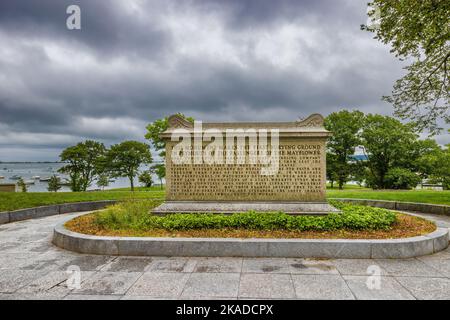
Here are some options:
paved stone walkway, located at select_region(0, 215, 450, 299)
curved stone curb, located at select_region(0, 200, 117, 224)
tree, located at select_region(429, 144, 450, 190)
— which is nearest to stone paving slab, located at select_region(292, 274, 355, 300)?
paved stone walkway, located at select_region(0, 215, 450, 299)

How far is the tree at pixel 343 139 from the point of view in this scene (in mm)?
33969

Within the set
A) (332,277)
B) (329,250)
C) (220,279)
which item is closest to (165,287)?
(220,279)

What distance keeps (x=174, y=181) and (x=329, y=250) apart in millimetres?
5293

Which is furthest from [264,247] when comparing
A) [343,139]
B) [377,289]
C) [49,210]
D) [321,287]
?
[343,139]

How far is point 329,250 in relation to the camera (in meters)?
5.41

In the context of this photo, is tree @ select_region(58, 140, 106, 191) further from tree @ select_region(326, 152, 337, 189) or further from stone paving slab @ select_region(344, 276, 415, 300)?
stone paving slab @ select_region(344, 276, 415, 300)

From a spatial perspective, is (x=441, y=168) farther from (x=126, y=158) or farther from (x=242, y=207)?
(x=126, y=158)

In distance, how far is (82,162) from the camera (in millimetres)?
32594

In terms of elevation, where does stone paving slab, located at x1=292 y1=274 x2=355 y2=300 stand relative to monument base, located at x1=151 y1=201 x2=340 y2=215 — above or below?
below

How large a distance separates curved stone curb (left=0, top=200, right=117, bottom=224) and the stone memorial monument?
20.8ft

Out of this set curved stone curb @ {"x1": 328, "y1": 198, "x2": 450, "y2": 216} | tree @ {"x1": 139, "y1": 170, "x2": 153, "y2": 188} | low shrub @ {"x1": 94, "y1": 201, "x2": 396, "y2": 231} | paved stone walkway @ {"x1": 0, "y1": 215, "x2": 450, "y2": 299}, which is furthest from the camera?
tree @ {"x1": 139, "y1": 170, "x2": 153, "y2": 188}

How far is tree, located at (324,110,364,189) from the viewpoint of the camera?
34.0 metres
